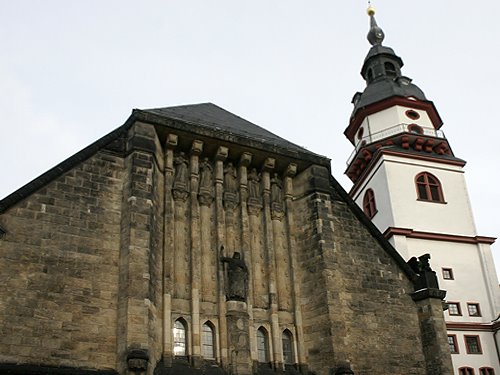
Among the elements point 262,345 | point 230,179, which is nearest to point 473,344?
point 262,345

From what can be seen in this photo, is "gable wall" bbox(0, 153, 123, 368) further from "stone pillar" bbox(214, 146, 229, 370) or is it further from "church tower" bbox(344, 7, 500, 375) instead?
"church tower" bbox(344, 7, 500, 375)

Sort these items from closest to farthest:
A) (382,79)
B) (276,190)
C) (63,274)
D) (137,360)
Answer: (137,360) → (63,274) → (276,190) → (382,79)

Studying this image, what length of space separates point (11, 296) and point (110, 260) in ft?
6.41

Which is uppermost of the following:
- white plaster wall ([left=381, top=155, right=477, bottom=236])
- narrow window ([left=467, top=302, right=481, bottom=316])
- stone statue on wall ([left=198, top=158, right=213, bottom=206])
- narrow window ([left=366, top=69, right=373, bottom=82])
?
narrow window ([left=366, top=69, right=373, bottom=82])

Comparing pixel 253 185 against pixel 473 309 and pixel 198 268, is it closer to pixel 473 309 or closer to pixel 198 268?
pixel 198 268

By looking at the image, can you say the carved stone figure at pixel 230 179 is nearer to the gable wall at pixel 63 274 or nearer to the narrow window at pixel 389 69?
the gable wall at pixel 63 274

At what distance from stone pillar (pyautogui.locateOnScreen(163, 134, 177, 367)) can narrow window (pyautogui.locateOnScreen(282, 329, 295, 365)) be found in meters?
2.70

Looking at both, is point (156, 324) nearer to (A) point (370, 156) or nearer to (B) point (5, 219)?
(B) point (5, 219)

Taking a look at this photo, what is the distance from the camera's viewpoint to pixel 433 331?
14727 mm

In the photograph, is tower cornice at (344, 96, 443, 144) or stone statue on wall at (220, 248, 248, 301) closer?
stone statue on wall at (220, 248, 248, 301)

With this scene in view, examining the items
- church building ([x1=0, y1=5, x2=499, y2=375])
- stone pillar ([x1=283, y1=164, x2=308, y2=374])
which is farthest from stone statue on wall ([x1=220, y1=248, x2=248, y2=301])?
stone pillar ([x1=283, y1=164, x2=308, y2=374])

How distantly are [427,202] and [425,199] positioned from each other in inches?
7.9

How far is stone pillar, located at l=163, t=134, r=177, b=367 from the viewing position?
1223cm

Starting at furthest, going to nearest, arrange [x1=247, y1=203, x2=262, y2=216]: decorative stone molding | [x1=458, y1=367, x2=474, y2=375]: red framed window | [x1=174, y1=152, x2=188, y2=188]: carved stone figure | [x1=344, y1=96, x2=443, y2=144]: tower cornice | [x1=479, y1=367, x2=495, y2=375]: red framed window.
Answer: [x1=344, y1=96, x2=443, y2=144]: tower cornice → [x1=479, y1=367, x2=495, y2=375]: red framed window → [x1=458, y1=367, x2=474, y2=375]: red framed window → [x1=247, y1=203, x2=262, y2=216]: decorative stone molding → [x1=174, y1=152, x2=188, y2=188]: carved stone figure
